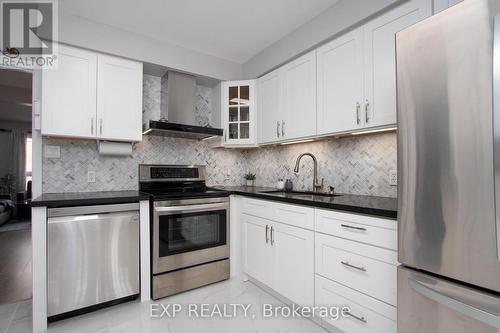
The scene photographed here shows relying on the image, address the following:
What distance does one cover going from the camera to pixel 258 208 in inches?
94.0

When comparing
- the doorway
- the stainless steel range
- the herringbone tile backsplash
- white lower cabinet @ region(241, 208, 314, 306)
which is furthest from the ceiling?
white lower cabinet @ region(241, 208, 314, 306)

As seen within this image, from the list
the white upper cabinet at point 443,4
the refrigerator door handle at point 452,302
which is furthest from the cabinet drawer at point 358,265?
the white upper cabinet at point 443,4

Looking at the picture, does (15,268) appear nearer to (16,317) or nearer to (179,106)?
(16,317)

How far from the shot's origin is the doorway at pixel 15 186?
264cm

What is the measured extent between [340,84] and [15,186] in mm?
8504

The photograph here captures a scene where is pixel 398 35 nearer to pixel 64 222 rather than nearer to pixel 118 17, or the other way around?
pixel 118 17

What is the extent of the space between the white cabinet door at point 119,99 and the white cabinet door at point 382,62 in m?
2.07

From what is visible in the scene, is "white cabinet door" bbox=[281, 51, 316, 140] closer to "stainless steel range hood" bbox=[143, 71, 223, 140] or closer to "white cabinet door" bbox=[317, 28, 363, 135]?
"white cabinet door" bbox=[317, 28, 363, 135]

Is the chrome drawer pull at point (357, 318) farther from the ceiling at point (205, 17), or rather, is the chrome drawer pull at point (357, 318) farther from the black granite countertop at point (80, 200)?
the ceiling at point (205, 17)

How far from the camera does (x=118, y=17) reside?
222cm

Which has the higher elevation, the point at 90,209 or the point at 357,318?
the point at 90,209

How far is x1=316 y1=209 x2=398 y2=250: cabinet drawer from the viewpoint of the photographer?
1362mm

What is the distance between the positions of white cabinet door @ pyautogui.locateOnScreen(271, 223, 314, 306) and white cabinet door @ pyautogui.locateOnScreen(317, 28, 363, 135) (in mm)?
907

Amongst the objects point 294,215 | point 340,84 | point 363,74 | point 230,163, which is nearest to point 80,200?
point 294,215
